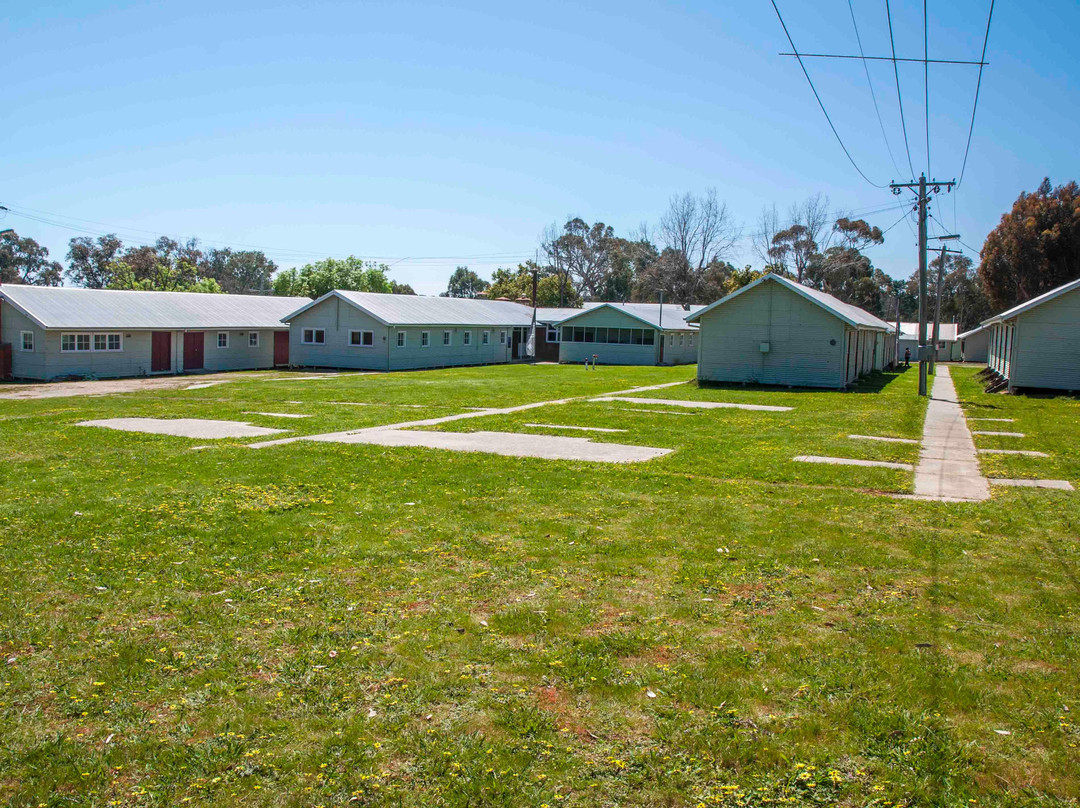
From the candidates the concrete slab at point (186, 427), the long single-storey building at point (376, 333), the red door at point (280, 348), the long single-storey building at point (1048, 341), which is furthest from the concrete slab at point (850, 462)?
the red door at point (280, 348)

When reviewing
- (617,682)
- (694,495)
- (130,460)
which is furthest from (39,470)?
(617,682)

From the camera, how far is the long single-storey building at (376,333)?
141ft

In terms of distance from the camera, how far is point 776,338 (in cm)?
3434

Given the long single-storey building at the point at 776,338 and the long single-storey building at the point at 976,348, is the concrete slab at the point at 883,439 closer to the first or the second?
the long single-storey building at the point at 776,338

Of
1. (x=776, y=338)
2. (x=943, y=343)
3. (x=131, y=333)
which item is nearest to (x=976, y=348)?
(x=943, y=343)

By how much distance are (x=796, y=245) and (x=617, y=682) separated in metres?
81.9

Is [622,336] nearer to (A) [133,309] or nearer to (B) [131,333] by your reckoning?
(A) [133,309]

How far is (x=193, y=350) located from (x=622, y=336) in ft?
81.5

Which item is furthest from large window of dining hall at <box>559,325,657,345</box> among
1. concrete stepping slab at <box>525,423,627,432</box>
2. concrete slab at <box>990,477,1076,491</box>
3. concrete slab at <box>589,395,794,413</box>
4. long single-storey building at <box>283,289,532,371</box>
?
concrete slab at <box>990,477,1076,491</box>

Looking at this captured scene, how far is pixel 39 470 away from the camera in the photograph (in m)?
12.7

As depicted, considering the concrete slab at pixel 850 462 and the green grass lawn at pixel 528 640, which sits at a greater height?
the concrete slab at pixel 850 462

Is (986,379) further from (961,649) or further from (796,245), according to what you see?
(796,245)

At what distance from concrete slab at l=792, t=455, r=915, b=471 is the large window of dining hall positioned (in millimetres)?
38027

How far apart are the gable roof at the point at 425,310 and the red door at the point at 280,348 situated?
1.14m
